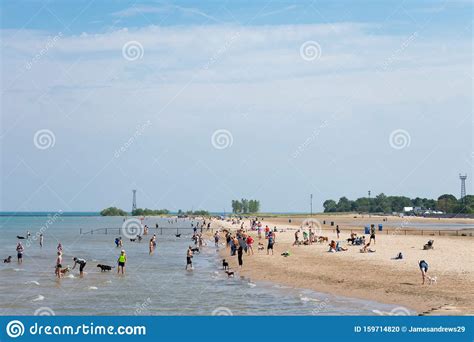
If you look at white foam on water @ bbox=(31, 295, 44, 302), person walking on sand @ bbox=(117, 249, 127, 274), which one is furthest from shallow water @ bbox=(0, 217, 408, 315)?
person walking on sand @ bbox=(117, 249, 127, 274)

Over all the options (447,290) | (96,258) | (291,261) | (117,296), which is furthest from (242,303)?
(96,258)

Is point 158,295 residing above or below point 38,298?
above

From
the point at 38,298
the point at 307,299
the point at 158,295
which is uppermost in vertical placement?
the point at 307,299

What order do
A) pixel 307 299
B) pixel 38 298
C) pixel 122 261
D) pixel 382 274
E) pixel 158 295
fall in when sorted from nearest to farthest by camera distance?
pixel 307 299 < pixel 38 298 < pixel 158 295 < pixel 382 274 < pixel 122 261

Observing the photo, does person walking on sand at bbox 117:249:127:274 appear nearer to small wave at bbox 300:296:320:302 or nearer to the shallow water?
the shallow water

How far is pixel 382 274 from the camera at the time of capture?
31781 mm

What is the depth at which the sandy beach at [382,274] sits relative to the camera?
2394 cm

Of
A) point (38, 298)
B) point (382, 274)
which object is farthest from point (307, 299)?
point (38, 298)

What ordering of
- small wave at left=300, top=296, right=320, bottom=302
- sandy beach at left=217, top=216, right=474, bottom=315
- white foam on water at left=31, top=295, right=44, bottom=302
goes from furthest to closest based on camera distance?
white foam on water at left=31, top=295, right=44, bottom=302 → small wave at left=300, top=296, right=320, bottom=302 → sandy beach at left=217, top=216, right=474, bottom=315

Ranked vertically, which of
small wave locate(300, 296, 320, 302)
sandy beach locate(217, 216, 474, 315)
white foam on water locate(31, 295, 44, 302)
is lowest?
white foam on water locate(31, 295, 44, 302)

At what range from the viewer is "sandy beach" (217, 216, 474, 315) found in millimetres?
23938

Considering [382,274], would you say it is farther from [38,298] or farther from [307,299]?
[38,298]

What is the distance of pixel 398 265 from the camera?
116 ft
